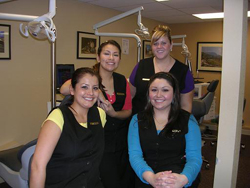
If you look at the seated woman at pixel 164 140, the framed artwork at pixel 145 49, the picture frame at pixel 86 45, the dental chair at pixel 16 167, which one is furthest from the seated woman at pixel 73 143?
the framed artwork at pixel 145 49

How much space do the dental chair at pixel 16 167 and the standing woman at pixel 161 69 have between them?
633 mm

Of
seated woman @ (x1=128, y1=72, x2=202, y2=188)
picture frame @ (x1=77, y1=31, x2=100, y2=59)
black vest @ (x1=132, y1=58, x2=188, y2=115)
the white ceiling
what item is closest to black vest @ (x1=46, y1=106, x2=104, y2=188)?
seated woman @ (x1=128, y1=72, x2=202, y2=188)

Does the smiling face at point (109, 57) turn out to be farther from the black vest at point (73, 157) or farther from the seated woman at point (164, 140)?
the black vest at point (73, 157)

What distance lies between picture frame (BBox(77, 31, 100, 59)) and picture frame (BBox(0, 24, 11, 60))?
3.66ft

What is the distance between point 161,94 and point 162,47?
0.42 meters

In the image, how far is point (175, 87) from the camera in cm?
179

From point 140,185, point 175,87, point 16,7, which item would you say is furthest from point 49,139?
point 16,7

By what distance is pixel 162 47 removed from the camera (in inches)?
76.9

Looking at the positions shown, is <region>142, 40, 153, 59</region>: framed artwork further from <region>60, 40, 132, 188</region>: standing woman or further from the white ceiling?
<region>60, 40, 132, 188</region>: standing woman

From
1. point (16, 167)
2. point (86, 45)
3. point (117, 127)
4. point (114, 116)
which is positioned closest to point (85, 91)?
point (114, 116)

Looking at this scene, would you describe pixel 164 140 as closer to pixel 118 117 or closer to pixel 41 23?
pixel 118 117

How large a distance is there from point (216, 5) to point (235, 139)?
9.53 feet

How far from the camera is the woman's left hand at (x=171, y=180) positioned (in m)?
1.54

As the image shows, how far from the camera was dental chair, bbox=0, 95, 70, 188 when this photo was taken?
5.17ft
